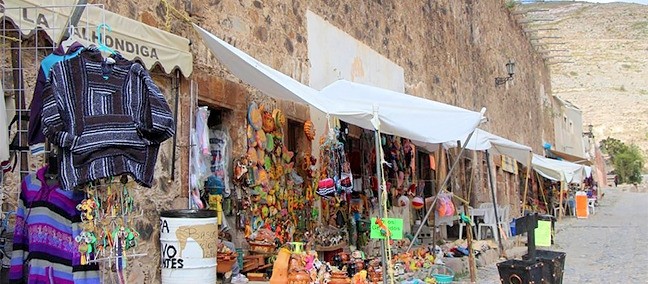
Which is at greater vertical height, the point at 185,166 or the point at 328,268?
the point at 185,166

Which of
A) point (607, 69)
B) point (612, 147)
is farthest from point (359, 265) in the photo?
point (607, 69)

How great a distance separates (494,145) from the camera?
32.0 feet

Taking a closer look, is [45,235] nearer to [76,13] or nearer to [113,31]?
[76,13]

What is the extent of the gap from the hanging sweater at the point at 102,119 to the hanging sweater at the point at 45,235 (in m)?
0.31

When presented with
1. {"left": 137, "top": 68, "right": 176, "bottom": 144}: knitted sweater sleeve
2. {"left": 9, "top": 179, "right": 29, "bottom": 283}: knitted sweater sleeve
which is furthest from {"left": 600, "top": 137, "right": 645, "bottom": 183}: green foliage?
{"left": 9, "top": 179, "right": 29, "bottom": 283}: knitted sweater sleeve

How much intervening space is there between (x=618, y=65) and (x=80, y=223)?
67.0 meters

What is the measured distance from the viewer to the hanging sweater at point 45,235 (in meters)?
3.59

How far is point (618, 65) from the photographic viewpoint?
207 feet

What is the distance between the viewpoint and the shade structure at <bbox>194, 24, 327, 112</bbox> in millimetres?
5133

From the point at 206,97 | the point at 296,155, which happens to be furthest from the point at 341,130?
the point at 206,97

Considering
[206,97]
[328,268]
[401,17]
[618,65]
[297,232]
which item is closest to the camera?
[206,97]

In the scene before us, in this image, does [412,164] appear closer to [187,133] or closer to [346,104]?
[346,104]

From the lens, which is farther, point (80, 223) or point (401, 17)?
point (401, 17)

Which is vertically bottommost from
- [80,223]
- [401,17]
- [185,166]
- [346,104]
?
[80,223]
